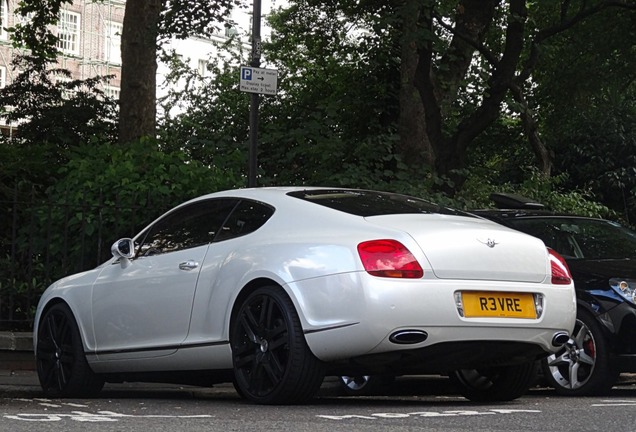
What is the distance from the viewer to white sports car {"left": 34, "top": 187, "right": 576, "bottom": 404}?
7609 millimetres

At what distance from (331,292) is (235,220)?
1.30 metres

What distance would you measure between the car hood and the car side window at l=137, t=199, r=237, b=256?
129 cm

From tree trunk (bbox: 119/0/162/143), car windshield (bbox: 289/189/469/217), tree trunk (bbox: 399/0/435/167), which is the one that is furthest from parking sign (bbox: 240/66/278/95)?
tree trunk (bbox: 399/0/435/167)

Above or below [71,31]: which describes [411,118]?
below

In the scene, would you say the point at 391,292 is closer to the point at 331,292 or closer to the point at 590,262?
the point at 331,292

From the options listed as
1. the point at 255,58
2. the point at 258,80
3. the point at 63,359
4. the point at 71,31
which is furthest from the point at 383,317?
the point at 71,31

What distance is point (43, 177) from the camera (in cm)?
1488

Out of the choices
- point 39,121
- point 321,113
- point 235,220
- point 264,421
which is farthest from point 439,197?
point 39,121

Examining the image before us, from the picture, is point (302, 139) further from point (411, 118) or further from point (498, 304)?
point (498, 304)

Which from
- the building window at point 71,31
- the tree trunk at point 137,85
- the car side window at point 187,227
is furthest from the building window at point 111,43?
the car side window at point 187,227

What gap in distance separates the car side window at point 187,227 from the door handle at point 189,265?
0.50 ft

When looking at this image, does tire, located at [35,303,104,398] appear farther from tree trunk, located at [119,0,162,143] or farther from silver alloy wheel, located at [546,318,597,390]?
tree trunk, located at [119,0,162,143]

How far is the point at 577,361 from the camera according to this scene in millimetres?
10453

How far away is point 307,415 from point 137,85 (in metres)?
12.5
